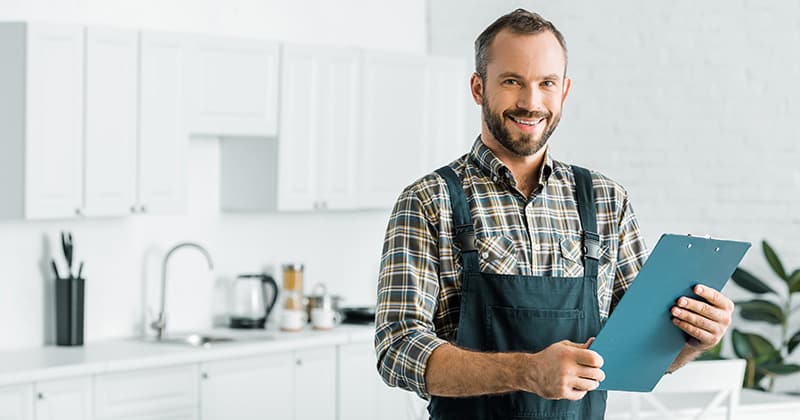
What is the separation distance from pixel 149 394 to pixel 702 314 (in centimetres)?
301

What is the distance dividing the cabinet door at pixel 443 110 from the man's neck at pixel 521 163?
3.68 meters

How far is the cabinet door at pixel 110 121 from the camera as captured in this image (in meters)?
4.62

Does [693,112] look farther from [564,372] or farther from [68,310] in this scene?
[564,372]

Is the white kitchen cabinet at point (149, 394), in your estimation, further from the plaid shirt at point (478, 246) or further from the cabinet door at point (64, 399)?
the plaid shirt at point (478, 246)

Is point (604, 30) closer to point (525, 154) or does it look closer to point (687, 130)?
point (687, 130)

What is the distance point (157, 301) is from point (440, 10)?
2204 mm

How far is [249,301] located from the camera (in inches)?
216

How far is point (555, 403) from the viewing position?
2.09 metres

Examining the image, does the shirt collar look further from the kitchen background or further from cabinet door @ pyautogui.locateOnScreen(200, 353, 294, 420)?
the kitchen background

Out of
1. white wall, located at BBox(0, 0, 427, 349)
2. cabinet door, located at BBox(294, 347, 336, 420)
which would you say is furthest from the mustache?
cabinet door, located at BBox(294, 347, 336, 420)

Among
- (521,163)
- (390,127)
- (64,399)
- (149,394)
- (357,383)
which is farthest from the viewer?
(390,127)

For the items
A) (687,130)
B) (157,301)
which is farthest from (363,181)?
(687,130)

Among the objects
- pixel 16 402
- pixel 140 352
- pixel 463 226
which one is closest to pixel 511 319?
pixel 463 226

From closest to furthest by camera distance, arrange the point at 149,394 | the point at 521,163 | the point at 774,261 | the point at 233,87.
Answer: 1. the point at 521,163
2. the point at 149,394
3. the point at 233,87
4. the point at 774,261
